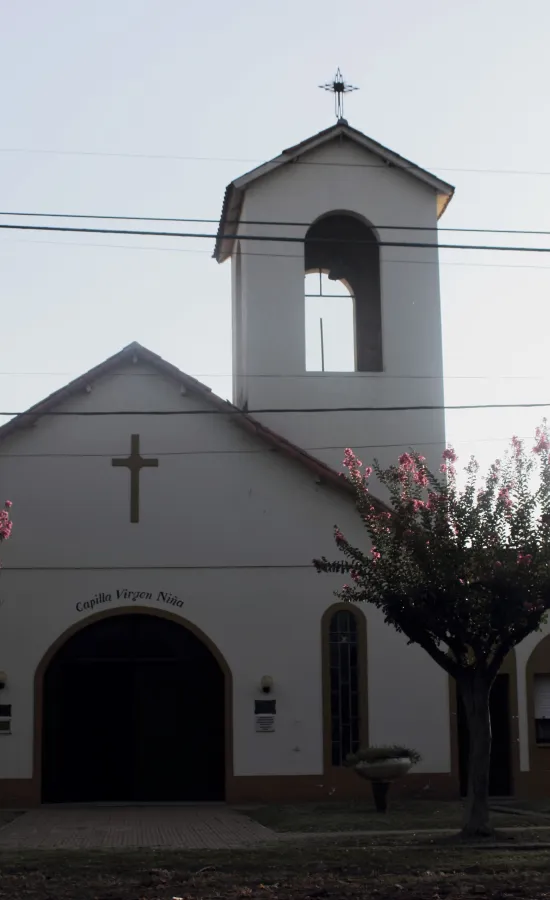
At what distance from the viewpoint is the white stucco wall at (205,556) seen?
72.5 ft

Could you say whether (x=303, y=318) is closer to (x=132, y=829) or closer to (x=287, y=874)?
(x=132, y=829)

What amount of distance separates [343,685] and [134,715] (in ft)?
12.0

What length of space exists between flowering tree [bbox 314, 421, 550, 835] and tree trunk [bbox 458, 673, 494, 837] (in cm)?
1

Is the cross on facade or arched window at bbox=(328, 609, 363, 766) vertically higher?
the cross on facade

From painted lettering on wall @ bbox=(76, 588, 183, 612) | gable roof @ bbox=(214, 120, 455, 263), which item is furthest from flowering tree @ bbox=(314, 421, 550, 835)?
gable roof @ bbox=(214, 120, 455, 263)

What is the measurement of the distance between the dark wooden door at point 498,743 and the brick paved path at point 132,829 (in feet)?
14.9

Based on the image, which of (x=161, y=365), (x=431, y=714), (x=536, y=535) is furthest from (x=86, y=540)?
(x=536, y=535)

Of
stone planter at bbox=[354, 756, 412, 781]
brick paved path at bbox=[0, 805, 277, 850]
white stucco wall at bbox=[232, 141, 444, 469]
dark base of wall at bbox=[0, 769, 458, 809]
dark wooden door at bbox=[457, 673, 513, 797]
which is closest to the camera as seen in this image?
brick paved path at bbox=[0, 805, 277, 850]

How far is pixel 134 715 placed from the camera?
22406 millimetres

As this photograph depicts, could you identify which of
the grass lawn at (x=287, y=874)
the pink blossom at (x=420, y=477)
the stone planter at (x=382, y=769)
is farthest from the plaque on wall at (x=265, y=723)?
the pink blossom at (x=420, y=477)

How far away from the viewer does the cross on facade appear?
2256 centimetres

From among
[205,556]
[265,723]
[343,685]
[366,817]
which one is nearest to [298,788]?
[265,723]

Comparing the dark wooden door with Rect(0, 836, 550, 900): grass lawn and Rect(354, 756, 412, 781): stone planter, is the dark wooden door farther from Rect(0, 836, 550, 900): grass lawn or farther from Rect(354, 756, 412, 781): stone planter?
Rect(0, 836, 550, 900): grass lawn

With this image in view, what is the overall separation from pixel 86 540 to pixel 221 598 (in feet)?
8.36
